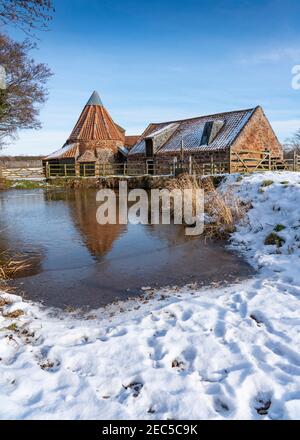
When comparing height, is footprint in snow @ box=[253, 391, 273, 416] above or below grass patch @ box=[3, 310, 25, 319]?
below

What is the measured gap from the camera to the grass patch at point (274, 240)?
7.15m

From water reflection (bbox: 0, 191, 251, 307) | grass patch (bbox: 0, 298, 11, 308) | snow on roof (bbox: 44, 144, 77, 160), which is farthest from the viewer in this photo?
snow on roof (bbox: 44, 144, 77, 160)

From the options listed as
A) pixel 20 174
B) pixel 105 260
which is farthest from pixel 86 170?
pixel 105 260

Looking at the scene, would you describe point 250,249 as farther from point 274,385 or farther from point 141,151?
point 141,151

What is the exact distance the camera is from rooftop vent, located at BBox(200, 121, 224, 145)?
82.2 feet

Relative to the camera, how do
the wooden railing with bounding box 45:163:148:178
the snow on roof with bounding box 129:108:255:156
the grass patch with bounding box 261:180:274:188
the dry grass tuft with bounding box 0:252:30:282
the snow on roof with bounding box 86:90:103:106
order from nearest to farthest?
1. the dry grass tuft with bounding box 0:252:30:282
2. the grass patch with bounding box 261:180:274:188
3. the snow on roof with bounding box 129:108:255:156
4. the wooden railing with bounding box 45:163:148:178
5. the snow on roof with bounding box 86:90:103:106

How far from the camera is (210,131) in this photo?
2516 cm

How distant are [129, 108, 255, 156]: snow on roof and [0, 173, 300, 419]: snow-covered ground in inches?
807

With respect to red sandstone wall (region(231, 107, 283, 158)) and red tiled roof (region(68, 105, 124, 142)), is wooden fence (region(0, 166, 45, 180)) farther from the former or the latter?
red sandstone wall (region(231, 107, 283, 158))

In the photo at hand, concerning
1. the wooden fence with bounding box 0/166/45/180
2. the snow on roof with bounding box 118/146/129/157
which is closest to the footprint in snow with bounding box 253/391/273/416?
the snow on roof with bounding box 118/146/129/157

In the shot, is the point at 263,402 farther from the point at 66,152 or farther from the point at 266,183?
the point at 66,152

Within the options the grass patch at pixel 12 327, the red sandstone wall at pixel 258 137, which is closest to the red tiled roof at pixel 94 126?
the red sandstone wall at pixel 258 137

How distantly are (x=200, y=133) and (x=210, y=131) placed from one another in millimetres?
1639
